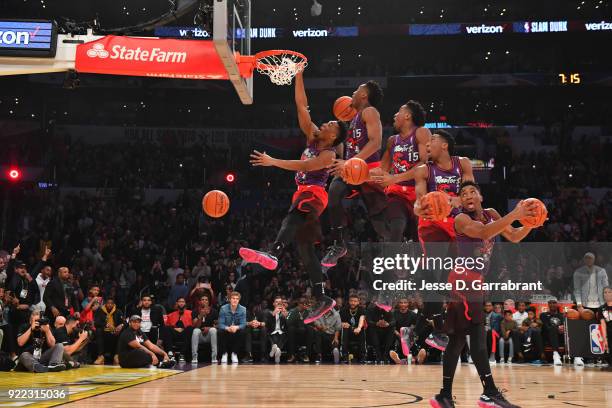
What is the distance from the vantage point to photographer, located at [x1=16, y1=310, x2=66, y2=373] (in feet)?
38.5

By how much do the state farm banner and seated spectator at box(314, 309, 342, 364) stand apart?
8022 millimetres

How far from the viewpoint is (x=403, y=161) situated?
23.8ft

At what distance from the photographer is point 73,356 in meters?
13.2

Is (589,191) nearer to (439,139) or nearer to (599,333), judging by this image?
(599,333)

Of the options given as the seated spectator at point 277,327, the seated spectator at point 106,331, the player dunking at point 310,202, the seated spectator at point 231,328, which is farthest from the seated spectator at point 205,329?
the player dunking at point 310,202

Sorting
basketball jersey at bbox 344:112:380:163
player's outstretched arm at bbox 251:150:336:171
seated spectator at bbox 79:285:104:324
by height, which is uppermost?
basketball jersey at bbox 344:112:380:163

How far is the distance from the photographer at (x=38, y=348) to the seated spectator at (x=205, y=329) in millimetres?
3483

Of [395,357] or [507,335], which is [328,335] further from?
[507,335]

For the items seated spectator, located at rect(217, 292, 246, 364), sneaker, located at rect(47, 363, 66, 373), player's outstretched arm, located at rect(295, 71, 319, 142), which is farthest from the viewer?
seated spectator, located at rect(217, 292, 246, 364)

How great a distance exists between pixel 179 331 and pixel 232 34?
9309mm

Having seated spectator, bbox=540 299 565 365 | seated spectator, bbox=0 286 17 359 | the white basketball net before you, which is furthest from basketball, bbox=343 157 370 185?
seated spectator, bbox=540 299 565 365

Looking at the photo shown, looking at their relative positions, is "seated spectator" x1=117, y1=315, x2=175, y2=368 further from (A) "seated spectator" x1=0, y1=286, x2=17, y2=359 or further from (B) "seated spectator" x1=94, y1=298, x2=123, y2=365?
(A) "seated spectator" x1=0, y1=286, x2=17, y2=359

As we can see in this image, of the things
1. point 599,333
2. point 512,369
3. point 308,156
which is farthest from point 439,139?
point 599,333

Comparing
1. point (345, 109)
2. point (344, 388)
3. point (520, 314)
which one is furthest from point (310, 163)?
point (520, 314)
